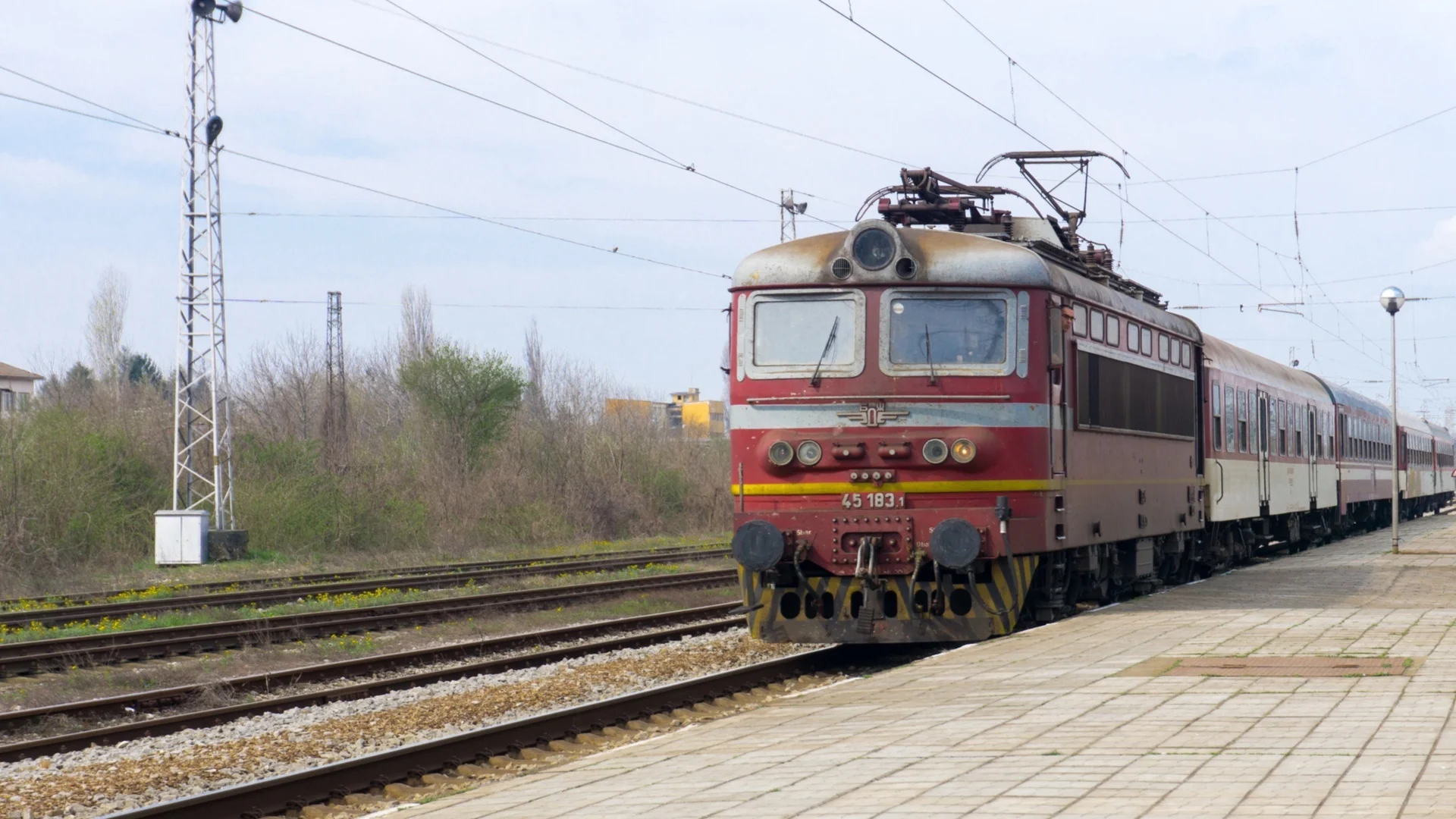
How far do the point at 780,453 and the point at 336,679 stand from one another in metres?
4.12

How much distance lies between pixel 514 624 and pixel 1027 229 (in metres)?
7.12

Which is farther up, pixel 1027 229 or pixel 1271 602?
pixel 1027 229

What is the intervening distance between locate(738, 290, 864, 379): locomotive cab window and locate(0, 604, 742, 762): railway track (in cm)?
335

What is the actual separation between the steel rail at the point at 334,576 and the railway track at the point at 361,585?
0.04m

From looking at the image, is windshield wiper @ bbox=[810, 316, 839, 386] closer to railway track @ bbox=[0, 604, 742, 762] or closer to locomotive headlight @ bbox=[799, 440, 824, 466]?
locomotive headlight @ bbox=[799, 440, 824, 466]

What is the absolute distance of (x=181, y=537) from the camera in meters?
27.0

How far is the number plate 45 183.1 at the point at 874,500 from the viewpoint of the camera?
1264 cm

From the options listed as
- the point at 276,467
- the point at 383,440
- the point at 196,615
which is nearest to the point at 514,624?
the point at 196,615

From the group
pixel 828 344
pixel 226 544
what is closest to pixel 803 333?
pixel 828 344

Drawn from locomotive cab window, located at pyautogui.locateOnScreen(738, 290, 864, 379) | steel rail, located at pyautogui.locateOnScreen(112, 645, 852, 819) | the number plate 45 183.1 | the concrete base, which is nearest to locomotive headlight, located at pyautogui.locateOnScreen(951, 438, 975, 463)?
the number plate 45 183.1

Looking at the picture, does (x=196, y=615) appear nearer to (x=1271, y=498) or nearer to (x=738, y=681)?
(x=738, y=681)

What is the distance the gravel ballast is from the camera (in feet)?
27.6

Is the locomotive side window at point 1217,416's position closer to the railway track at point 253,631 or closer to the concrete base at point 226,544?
the railway track at point 253,631

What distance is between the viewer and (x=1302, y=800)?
5.91m
